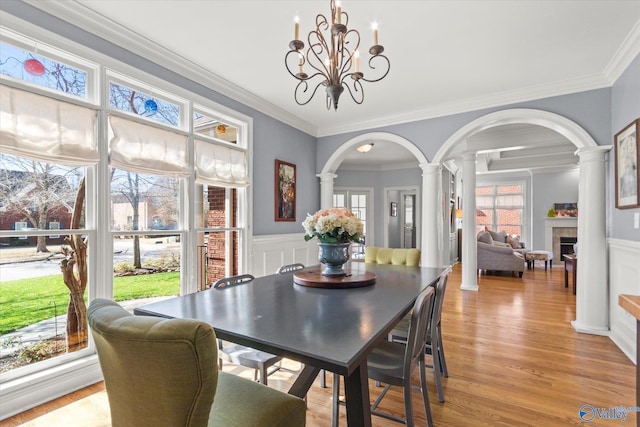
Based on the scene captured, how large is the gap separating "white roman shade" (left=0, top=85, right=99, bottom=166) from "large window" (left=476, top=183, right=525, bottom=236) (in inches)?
385

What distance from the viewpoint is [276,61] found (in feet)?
9.96

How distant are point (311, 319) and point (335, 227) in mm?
783

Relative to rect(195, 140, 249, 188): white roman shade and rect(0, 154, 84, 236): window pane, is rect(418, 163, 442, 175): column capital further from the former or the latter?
rect(0, 154, 84, 236): window pane

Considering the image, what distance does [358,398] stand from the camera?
44.9 inches

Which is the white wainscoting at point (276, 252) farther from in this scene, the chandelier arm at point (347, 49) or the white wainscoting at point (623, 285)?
the white wainscoting at point (623, 285)

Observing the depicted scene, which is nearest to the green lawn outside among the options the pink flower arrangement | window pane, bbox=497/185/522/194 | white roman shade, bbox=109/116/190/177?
white roman shade, bbox=109/116/190/177

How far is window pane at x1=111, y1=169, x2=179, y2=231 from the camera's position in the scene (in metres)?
2.61

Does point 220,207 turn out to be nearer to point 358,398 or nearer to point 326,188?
point 326,188

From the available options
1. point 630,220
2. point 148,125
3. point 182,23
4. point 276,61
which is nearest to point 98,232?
point 148,125

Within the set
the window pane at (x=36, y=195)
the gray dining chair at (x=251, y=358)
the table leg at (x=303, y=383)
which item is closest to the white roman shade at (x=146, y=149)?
the window pane at (x=36, y=195)

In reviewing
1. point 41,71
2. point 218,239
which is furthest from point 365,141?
point 41,71

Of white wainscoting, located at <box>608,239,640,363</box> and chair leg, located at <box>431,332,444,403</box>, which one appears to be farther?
white wainscoting, located at <box>608,239,640,363</box>

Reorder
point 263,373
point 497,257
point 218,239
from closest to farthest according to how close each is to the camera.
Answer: point 263,373
point 218,239
point 497,257

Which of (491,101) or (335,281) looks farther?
(491,101)
